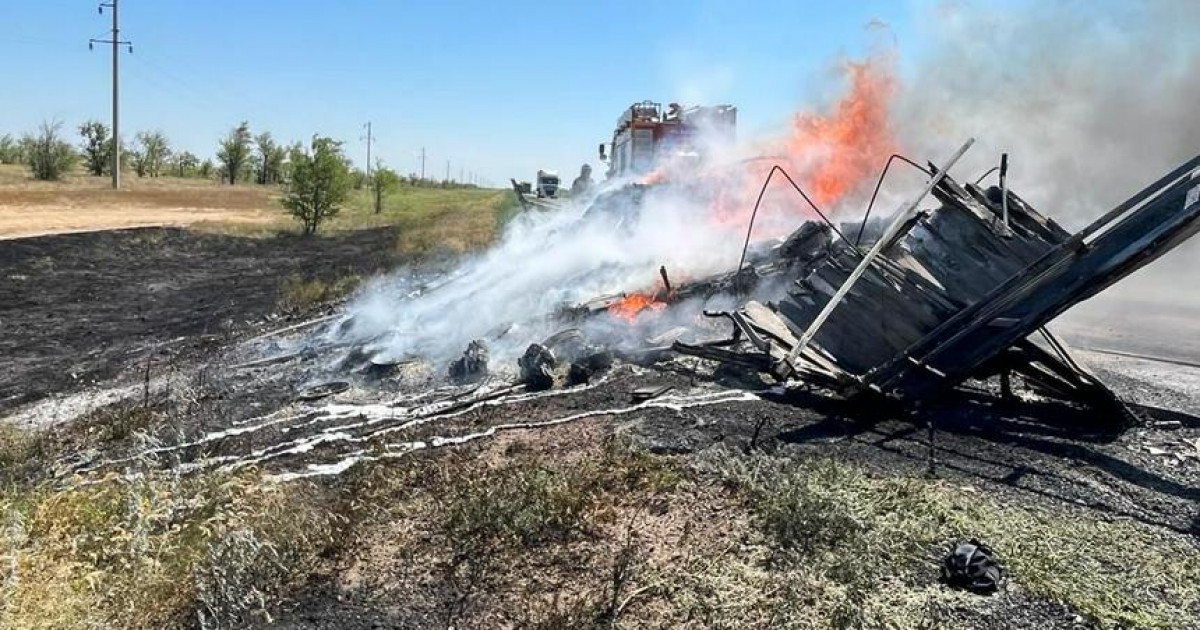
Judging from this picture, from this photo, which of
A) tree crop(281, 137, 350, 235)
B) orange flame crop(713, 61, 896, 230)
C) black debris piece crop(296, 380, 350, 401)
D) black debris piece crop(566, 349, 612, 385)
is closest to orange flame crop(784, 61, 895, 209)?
orange flame crop(713, 61, 896, 230)

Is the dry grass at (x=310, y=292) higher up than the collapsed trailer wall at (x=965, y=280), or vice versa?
the collapsed trailer wall at (x=965, y=280)

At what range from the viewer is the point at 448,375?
981cm

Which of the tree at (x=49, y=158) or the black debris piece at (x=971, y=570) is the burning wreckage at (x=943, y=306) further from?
the tree at (x=49, y=158)

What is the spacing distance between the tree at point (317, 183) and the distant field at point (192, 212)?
114cm

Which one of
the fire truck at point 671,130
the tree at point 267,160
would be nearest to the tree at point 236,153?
the tree at point 267,160

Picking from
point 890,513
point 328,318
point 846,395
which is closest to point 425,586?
point 890,513

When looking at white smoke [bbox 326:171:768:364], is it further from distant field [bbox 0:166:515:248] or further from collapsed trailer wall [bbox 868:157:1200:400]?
distant field [bbox 0:166:515:248]

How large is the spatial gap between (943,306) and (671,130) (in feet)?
40.9

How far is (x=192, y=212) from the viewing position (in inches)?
1650

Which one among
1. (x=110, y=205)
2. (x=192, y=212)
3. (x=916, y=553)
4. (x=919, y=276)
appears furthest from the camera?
(x=192, y=212)

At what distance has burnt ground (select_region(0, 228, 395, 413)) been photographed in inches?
458

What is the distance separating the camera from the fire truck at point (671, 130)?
1897 cm

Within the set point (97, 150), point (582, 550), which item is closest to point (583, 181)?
point (582, 550)

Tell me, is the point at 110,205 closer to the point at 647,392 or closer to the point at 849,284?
the point at 647,392
